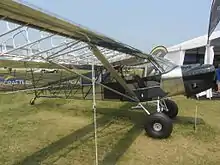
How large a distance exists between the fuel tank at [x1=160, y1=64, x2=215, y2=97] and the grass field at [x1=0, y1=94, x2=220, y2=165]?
992 mm

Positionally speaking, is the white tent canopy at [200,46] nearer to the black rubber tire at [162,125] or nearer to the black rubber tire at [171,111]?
the black rubber tire at [171,111]

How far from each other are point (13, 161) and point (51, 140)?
4.43 feet

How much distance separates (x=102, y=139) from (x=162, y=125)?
1.37 m

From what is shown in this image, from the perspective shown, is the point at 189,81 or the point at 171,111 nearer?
the point at 189,81

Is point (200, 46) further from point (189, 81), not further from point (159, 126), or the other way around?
point (159, 126)

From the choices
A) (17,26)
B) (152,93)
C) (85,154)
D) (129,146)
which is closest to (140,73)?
A: (152,93)

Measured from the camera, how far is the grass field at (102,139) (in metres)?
4.99

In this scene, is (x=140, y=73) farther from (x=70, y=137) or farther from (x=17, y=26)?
(x=17, y=26)

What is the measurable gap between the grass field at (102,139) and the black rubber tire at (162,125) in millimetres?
141

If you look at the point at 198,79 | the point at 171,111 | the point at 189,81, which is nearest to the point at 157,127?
the point at 189,81

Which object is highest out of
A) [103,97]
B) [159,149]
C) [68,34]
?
[68,34]

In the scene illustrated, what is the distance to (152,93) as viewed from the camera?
7.12 metres

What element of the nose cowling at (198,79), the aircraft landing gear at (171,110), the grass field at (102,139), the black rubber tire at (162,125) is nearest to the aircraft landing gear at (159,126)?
the black rubber tire at (162,125)

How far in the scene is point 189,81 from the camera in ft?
22.9
